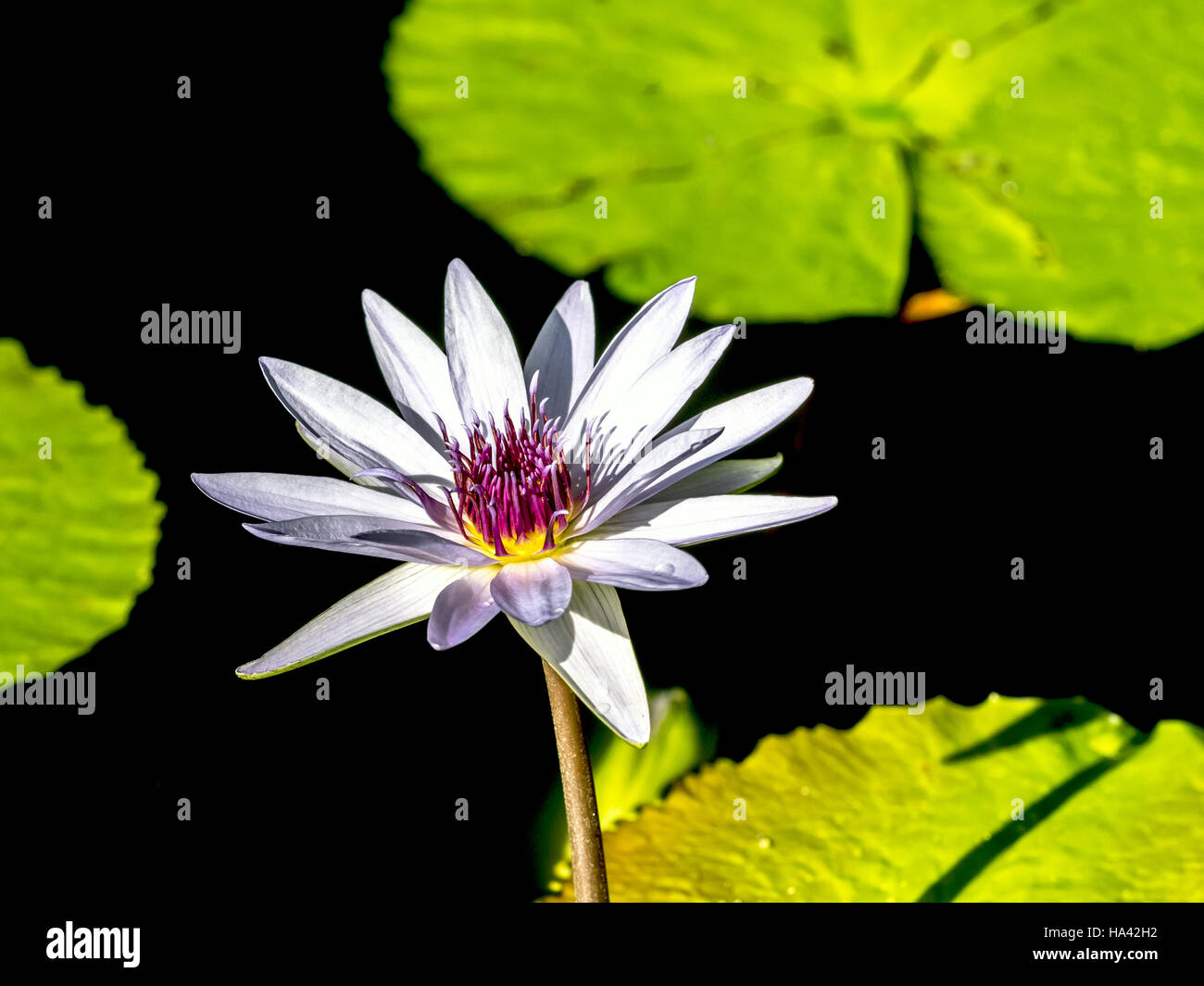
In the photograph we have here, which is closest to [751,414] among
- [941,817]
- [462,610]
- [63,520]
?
[462,610]

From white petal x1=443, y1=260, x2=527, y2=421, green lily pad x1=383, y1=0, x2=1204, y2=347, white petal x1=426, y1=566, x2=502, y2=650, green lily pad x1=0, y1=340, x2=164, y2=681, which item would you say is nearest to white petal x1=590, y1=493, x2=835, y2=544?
white petal x1=426, y1=566, x2=502, y2=650

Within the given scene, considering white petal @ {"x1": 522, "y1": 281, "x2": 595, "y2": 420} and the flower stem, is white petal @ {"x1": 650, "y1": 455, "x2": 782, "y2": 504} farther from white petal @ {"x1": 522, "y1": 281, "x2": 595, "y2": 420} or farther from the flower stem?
the flower stem

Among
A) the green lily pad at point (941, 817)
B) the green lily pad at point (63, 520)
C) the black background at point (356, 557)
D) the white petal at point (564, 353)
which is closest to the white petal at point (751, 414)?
the white petal at point (564, 353)

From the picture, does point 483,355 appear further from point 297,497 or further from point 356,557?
point 356,557

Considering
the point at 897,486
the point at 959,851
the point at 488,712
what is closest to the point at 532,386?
the point at 488,712

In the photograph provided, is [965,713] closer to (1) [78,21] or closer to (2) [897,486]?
(2) [897,486]
